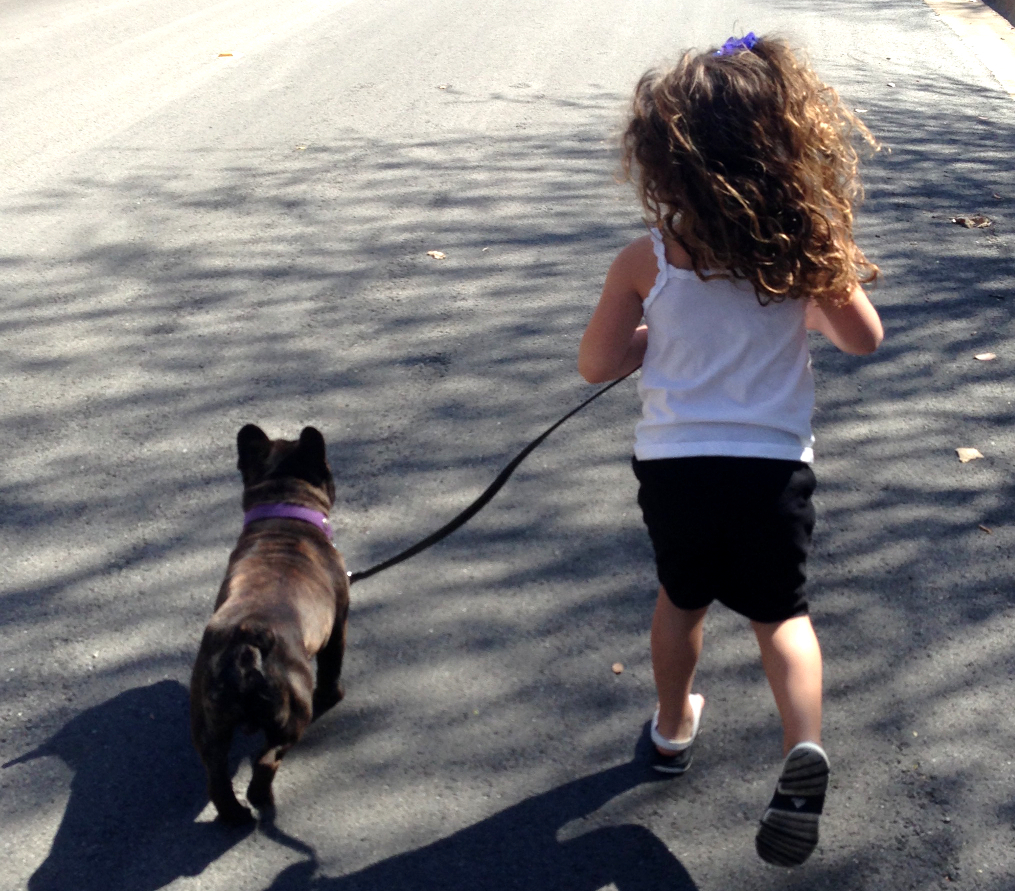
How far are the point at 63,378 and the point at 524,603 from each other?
251 centimetres

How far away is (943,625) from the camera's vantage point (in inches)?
138

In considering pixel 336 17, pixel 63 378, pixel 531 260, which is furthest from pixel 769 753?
pixel 336 17

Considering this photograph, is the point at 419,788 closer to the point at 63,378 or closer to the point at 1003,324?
the point at 63,378

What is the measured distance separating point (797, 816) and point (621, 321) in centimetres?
114

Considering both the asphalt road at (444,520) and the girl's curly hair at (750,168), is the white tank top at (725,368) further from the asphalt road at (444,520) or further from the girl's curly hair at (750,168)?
the asphalt road at (444,520)

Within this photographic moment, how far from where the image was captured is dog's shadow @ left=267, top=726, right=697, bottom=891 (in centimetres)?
260

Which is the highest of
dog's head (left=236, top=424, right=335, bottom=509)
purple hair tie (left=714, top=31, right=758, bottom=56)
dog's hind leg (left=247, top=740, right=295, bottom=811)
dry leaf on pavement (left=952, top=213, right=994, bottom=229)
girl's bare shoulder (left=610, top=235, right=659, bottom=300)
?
purple hair tie (left=714, top=31, right=758, bottom=56)

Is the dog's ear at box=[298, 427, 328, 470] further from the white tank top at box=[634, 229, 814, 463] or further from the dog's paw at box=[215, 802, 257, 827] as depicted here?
the white tank top at box=[634, 229, 814, 463]

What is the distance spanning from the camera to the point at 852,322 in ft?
8.11

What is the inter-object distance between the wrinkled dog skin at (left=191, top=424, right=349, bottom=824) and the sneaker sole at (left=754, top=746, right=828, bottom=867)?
3.66 ft

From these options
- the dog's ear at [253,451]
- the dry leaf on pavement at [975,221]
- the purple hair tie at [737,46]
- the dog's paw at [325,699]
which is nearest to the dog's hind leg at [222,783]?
the dog's paw at [325,699]

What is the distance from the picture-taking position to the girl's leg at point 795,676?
255 cm

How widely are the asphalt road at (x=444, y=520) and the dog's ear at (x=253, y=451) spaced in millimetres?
549

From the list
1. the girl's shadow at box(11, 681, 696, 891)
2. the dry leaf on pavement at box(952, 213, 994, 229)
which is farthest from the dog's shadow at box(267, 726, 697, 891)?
the dry leaf on pavement at box(952, 213, 994, 229)
